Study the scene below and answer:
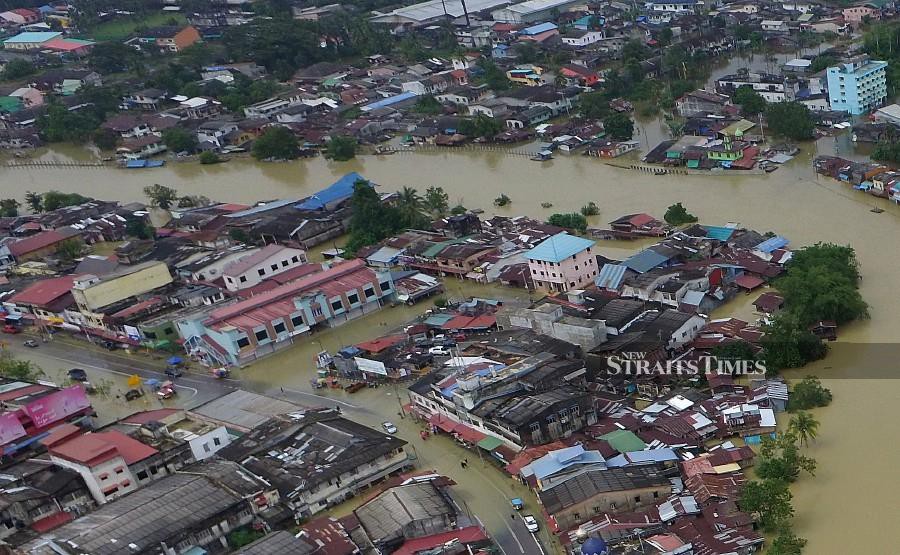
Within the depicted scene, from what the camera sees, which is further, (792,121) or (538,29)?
(538,29)

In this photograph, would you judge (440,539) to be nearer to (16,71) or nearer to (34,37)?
(16,71)

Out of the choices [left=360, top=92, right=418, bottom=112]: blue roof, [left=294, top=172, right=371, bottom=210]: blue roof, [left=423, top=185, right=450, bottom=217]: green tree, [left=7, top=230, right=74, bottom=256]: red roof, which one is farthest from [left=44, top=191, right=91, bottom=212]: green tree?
[left=423, top=185, right=450, bottom=217]: green tree

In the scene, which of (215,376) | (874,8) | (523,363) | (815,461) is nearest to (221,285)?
(215,376)

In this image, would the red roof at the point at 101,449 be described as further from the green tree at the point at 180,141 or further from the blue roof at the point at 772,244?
the green tree at the point at 180,141

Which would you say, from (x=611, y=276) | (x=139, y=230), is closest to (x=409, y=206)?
(x=611, y=276)

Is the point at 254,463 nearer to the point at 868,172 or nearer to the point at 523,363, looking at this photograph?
the point at 523,363

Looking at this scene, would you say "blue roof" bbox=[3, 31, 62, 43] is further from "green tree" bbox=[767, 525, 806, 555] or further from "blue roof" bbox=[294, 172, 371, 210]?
"green tree" bbox=[767, 525, 806, 555]
